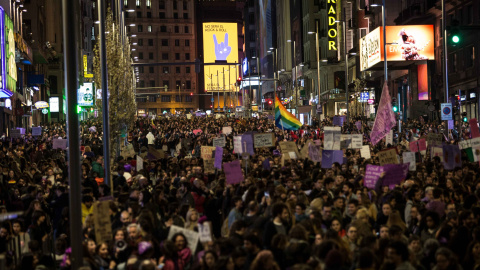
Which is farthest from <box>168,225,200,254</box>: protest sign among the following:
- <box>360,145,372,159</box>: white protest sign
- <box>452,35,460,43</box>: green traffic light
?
<box>360,145,372,159</box>: white protest sign

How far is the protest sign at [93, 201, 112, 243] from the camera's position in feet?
37.1

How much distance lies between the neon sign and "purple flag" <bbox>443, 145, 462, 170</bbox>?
252 ft

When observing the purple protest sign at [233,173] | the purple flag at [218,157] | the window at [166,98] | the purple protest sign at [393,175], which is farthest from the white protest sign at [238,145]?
the window at [166,98]

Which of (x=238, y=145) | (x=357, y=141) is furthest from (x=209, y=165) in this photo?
(x=357, y=141)

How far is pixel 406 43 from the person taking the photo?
5997 cm

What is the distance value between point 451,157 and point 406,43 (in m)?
42.1

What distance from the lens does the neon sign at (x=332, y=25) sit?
3735 inches

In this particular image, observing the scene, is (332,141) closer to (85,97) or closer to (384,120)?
(384,120)

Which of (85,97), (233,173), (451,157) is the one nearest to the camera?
(233,173)

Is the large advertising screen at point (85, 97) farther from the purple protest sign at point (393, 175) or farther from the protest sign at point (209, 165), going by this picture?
the purple protest sign at point (393, 175)

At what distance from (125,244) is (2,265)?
10.1 feet

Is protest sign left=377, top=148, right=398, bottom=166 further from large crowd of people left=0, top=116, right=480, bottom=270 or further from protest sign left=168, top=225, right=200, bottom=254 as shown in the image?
protest sign left=168, top=225, right=200, bottom=254

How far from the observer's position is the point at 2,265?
7.40m

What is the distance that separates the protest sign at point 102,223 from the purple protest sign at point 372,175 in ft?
19.4
